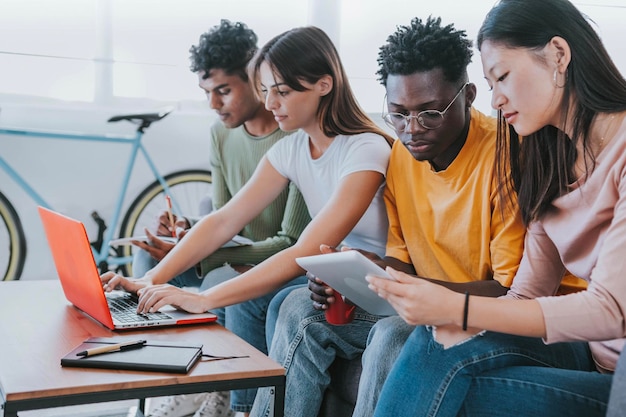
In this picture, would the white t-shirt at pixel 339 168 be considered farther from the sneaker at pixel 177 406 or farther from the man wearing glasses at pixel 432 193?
the sneaker at pixel 177 406

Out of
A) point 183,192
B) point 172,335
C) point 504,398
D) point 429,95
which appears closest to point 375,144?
point 429,95

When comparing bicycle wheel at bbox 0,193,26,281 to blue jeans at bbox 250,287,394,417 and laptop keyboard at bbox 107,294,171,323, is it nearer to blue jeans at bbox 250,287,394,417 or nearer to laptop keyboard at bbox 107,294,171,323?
laptop keyboard at bbox 107,294,171,323

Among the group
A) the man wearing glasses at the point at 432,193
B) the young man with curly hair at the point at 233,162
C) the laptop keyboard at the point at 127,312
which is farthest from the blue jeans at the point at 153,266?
the man wearing glasses at the point at 432,193

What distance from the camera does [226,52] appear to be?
2477 mm

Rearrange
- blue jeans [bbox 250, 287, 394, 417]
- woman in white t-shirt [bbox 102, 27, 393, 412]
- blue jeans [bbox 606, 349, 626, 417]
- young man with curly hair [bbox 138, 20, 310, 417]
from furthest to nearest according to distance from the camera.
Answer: young man with curly hair [bbox 138, 20, 310, 417]
woman in white t-shirt [bbox 102, 27, 393, 412]
blue jeans [bbox 250, 287, 394, 417]
blue jeans [bbox 606, 349, 626, 417]

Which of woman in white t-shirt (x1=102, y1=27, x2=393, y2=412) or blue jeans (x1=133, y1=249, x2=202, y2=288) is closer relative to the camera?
woman in white t-shirt (x1=102, y1=27, x2=393, y2=412)

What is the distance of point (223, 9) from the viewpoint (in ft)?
11.9

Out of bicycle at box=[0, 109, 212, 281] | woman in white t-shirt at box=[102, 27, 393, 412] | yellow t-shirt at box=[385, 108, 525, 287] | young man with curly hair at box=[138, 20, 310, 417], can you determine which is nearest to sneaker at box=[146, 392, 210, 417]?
young man with curly hair at box=[138, 20, 310, 417]

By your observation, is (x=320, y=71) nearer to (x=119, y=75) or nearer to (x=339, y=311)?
(x=339, y=311)

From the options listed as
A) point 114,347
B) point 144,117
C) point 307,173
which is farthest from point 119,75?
point 114,347

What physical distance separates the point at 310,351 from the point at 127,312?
0.39 metres

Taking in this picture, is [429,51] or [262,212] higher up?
[429,51]

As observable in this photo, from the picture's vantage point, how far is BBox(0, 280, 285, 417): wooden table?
3.66ft

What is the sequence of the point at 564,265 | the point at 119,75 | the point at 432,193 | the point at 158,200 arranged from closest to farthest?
the point at 564,265, the point at 432,193, the point at 119,75, the point at 158,200
